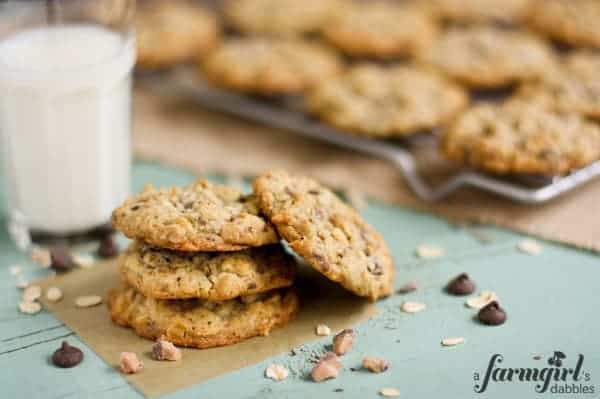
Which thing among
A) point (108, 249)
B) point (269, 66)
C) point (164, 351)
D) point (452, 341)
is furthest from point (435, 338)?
point (269, 66)

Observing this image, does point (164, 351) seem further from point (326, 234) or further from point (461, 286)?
point (461, 286)

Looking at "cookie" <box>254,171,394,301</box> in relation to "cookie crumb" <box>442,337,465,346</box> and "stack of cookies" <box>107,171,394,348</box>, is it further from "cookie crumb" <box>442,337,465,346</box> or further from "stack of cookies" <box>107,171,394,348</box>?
"cookie crumb" <box>442,337,465,346</box>

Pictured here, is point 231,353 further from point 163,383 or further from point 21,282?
point 21,282

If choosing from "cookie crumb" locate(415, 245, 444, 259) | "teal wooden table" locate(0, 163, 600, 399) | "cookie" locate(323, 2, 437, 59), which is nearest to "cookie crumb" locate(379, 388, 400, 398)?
"teal wooden table" locate(0, 163, 600, 399)

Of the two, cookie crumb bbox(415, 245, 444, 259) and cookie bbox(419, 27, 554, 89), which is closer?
cookie crumb bbox(415, 245, 444, 259)

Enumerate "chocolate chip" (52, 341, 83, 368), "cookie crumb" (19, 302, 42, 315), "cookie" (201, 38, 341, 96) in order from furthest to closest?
"cookie" (201, 38, 341, 96), "cookie crumb" (19, 302, 42, 315), "chocolate chip" (52, 341, 83, 368)

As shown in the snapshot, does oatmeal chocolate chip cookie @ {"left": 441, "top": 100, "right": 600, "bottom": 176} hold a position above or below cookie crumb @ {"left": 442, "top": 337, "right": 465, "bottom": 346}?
above
